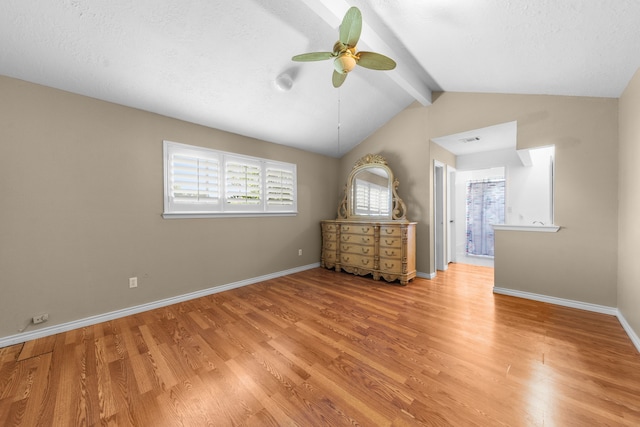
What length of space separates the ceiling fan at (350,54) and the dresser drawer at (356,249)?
2.80m

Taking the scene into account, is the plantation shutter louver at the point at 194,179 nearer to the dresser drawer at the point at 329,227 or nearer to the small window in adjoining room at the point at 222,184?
the small window in adjoining room at the point at 222,184

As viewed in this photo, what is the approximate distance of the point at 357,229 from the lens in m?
4.26

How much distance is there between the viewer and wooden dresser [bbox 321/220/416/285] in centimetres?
376

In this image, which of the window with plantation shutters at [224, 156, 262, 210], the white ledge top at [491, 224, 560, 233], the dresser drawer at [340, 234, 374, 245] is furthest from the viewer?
the dresser drawer at [340, 234, 374, 245]

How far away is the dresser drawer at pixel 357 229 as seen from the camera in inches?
161

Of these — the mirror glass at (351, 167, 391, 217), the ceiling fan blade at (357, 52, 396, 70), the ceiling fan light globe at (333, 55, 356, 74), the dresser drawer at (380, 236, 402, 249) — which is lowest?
the dresser drawer at (380, 236, 402, 249)

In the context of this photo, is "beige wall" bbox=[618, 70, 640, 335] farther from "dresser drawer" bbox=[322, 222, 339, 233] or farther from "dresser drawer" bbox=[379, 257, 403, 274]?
"dresser drawer" bbox=[322, 222, 339, 233]

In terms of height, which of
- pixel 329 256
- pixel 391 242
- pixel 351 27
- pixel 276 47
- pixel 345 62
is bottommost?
pixel 329 256

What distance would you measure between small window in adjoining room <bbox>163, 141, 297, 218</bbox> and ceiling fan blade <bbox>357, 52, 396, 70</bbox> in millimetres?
2354

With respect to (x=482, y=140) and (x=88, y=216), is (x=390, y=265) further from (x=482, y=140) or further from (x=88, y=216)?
(x=88, y=216)

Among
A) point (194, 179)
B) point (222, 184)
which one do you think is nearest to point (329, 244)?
point (222, 184)

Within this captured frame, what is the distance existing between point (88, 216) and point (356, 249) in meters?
3.56

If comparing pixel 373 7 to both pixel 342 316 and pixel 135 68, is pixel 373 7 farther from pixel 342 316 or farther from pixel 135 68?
pixel 342 316

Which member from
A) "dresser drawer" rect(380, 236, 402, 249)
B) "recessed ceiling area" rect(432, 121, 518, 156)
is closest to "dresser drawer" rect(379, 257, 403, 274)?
"dresser drawer" rect(380, 236, 402, 249)
